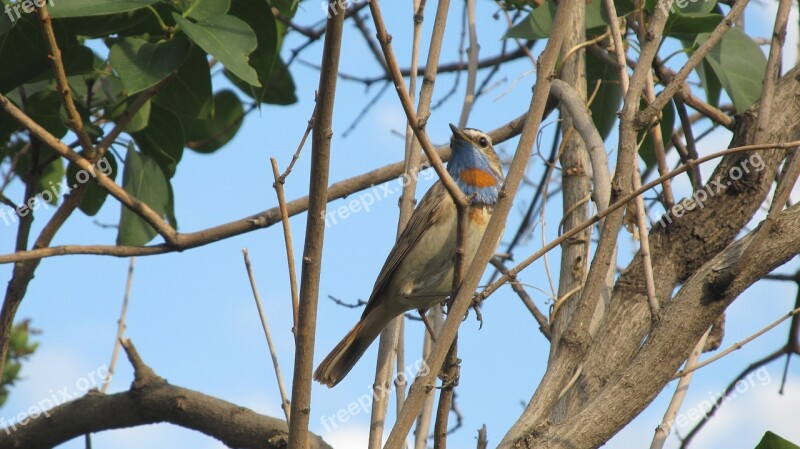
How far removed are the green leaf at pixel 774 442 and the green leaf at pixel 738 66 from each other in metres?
1.67

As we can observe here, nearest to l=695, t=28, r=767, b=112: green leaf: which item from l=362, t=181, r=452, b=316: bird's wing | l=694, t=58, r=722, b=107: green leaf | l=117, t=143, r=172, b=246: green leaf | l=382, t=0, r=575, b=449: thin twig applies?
l=694, t=58, r=722, b=107: green leaf

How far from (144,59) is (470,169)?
1920mm

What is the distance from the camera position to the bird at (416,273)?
453 centimetres

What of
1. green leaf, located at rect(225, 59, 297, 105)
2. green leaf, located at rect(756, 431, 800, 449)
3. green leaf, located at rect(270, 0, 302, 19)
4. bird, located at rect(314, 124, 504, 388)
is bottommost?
green leaf, located at rect(756, 431, 800, 449)

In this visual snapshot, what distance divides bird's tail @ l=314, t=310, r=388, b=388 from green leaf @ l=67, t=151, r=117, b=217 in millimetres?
1474

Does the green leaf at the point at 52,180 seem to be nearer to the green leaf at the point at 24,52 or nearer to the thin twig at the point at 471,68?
the green leaf at the point at 24,52

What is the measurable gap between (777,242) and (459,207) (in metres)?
1.24

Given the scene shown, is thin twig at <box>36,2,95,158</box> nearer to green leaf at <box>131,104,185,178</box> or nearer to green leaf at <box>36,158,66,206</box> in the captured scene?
green leaf at <box>131,104,185,178</box>

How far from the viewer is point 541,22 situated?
4.13 m

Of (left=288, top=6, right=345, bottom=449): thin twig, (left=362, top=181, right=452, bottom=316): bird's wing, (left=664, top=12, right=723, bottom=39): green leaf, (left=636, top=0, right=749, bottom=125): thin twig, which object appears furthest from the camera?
(left=362, top=181, right=452, bottom=316): bird's wing

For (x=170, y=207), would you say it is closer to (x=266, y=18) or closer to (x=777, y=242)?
(x=266, y=18)

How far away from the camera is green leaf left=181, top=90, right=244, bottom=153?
545 centimetres

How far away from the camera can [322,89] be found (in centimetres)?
233

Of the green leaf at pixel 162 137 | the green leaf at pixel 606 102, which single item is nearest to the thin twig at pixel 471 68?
the green leaf at pixel 606 102
